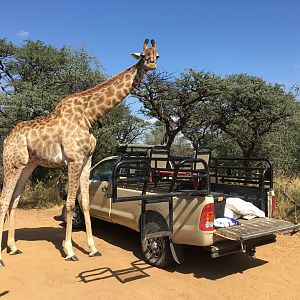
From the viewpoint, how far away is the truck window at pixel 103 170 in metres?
8.05

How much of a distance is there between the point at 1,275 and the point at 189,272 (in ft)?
9.02

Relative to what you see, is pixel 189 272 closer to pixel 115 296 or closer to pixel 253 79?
pixel 115 296

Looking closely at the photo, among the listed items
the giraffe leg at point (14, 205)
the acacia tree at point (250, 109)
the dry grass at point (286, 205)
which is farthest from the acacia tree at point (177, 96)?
the giraffe leg at point (14, 205)

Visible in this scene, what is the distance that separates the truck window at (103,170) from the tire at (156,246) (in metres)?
2.16

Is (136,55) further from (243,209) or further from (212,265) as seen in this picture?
(212,265)

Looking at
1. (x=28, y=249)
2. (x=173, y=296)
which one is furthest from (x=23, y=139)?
(x=173, y=296)

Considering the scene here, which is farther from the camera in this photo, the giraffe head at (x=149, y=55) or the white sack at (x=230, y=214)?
the giraffe head at (x=149, y=55)

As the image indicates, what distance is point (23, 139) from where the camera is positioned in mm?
6707

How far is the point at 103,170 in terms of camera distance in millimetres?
8172

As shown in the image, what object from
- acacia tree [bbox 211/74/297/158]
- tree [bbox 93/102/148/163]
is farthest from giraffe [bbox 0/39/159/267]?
acacia tree [bbox 211/74/297/158]

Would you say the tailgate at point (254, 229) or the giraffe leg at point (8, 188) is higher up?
the giraffe leg at point (8, 188)

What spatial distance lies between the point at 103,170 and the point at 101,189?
58 centimetres

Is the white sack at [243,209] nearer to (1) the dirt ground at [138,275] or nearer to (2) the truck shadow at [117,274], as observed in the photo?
(1) the dirt ground at [138,275]

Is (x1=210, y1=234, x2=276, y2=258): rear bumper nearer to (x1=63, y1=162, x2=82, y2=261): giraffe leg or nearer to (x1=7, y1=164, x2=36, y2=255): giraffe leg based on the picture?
(x1=63, y1=162, x2=82, y2=261): giraffe leg
